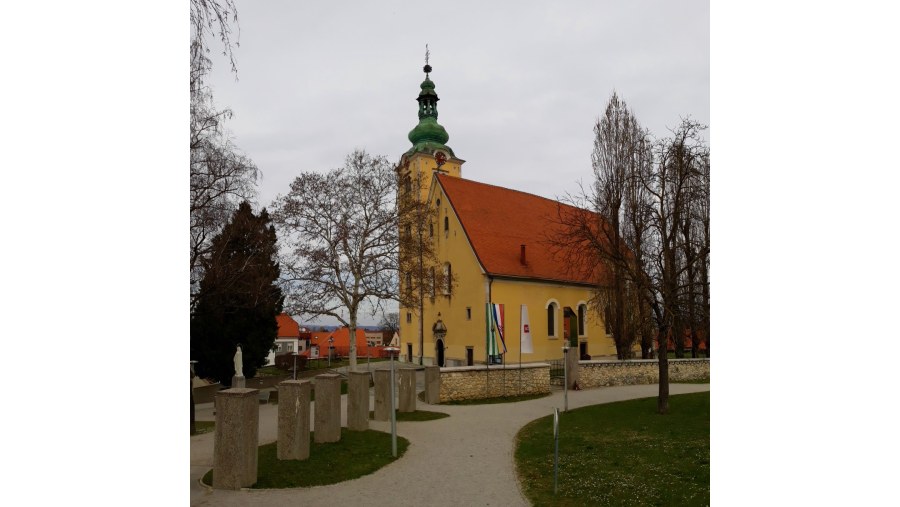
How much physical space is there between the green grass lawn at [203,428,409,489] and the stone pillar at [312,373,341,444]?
0.59 ft

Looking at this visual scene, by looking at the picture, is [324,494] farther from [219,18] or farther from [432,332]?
[432,332]

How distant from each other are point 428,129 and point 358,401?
31.8 m

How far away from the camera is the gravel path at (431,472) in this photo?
707 cm

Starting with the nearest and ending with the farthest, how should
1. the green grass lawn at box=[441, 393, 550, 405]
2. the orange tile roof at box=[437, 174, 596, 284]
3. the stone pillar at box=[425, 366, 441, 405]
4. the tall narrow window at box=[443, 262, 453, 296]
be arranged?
the stone pillar at box=[425, 366, 441, 405] < the green grass lawn at box=[441, 393, 550, 405] < the orange tile roof at box=[437, 174, 596, 284] < the tall narrow window at box=[443, 262, 453, 296]

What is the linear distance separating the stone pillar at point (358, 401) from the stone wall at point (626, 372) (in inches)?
453

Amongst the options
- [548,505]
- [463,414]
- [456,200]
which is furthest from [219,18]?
[456,200]

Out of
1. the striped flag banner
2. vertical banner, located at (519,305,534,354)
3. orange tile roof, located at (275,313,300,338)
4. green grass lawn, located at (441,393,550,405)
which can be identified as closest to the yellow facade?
the striped flag banner

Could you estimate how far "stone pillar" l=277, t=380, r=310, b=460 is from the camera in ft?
30.1

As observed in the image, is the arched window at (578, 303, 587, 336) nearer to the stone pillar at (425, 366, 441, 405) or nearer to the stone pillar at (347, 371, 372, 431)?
the stone pillar at (425, 366, 441, 405)

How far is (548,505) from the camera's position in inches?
268

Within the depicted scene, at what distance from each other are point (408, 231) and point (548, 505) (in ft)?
55.9

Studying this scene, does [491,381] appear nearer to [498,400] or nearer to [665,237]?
[498,400]

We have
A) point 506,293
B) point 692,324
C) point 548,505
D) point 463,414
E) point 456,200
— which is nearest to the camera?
point 548,505

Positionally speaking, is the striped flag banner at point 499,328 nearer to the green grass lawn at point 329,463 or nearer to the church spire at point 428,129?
the green grass lawn at point 329,463
